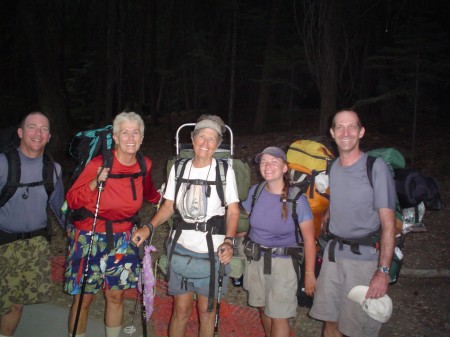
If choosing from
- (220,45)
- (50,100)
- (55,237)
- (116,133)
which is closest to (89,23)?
(220,45)

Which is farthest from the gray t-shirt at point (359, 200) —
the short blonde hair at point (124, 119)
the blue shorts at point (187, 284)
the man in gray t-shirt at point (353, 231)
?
the short blonde hair at point (124, 119)

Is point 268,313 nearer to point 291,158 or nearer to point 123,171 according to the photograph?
point 291,158

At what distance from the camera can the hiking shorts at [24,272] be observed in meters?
3.38

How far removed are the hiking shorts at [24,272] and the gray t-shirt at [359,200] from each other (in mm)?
3103

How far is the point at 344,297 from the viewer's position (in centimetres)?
318

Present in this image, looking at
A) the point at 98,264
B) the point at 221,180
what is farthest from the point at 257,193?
the point at 98,264

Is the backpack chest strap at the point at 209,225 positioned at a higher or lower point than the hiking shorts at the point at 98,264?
higher

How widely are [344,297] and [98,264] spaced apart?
2.47m

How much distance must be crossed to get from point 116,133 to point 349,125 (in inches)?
92.2

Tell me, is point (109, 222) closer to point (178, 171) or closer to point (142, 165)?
point (142, 165)

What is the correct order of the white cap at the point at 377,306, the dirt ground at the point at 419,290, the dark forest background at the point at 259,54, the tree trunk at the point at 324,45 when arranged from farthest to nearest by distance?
the dark forest background at the point at 259,54 < the tree trunk at the point at 324,45 < the dirt ground at the point at 419,290 < the white cap at the point at 377,306

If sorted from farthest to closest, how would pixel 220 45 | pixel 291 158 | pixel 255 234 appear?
1. pixel 220 45
2. pixel 291 158
3. pixel 255 234

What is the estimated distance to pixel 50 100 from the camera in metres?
10.7

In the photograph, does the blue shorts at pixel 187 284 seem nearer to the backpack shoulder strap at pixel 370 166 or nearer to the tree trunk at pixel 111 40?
the backpack shoulder strap at pixel 370 166
